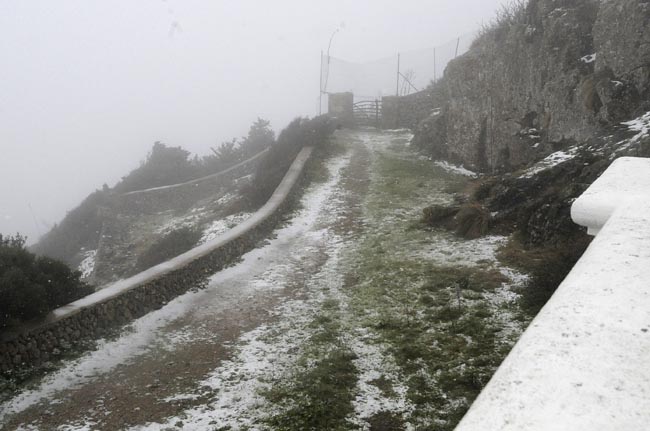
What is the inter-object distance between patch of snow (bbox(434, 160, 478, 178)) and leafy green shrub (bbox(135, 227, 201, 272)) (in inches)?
362

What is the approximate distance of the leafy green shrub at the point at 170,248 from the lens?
44.3 ft

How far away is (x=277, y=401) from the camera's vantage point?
4.92 m

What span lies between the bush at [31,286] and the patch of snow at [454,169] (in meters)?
12.4

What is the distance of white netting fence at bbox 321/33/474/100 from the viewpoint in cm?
3719

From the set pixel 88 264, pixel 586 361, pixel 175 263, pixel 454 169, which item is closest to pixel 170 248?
pixel 175 263

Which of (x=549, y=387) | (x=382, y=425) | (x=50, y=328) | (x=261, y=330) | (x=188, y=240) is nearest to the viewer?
(x=549, y=387)

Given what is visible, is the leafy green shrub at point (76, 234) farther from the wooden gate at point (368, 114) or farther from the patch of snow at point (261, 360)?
the wooden gate at point (368, 114)

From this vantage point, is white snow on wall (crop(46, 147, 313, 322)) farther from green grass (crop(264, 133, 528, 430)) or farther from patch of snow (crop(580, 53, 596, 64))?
patch of snow (crop(580, 53, 596, 64))

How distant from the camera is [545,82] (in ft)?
40.3

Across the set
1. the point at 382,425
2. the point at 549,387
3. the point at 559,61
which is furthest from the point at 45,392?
the point at 559,61

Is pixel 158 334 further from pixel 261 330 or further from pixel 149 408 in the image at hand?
pixel 149 408

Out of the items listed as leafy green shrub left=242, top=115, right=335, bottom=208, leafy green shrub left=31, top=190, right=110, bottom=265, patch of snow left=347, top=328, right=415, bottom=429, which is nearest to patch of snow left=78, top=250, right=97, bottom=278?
leafy green shrub left=31, top=190, right=110, bottom=265

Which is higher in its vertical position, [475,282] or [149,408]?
[475,282]

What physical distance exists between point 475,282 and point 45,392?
238 inches
